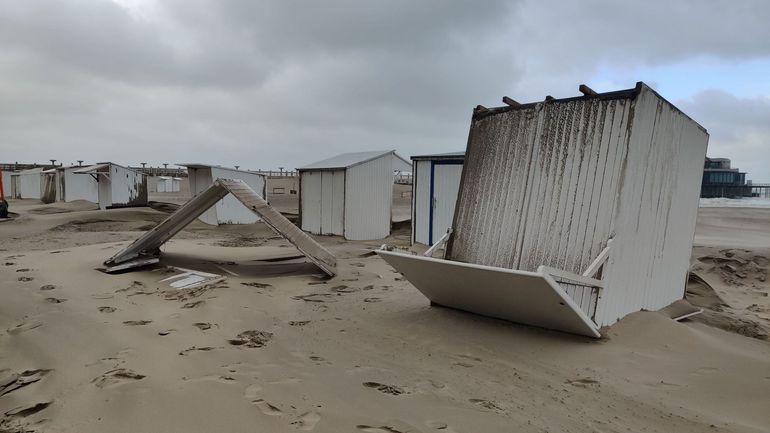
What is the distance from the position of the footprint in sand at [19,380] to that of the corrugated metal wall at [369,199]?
11.7m

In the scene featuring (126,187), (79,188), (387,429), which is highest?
(126,187)

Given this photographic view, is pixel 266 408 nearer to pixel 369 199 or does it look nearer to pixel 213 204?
pixel 213 204

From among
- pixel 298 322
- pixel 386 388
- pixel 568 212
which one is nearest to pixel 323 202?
pixel 298 322

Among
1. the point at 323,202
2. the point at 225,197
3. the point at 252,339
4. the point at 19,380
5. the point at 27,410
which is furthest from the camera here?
the point at 225,197

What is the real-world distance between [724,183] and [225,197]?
55.1m

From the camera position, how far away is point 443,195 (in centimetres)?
1296

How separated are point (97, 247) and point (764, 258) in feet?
57.7

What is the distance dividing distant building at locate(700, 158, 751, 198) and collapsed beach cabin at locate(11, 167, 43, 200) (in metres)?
61.2

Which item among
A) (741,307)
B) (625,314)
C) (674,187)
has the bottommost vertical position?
(741,307)

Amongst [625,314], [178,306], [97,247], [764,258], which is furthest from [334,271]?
[764,258]

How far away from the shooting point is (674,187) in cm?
632

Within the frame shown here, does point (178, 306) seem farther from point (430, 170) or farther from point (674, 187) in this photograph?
point (430, 170)

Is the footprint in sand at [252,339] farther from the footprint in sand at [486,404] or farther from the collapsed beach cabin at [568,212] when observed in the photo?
the footprint in sand at [486,404]

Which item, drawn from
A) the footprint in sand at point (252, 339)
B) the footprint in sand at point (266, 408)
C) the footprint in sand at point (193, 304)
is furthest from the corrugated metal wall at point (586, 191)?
the footprint in sand at point (193, 304)
